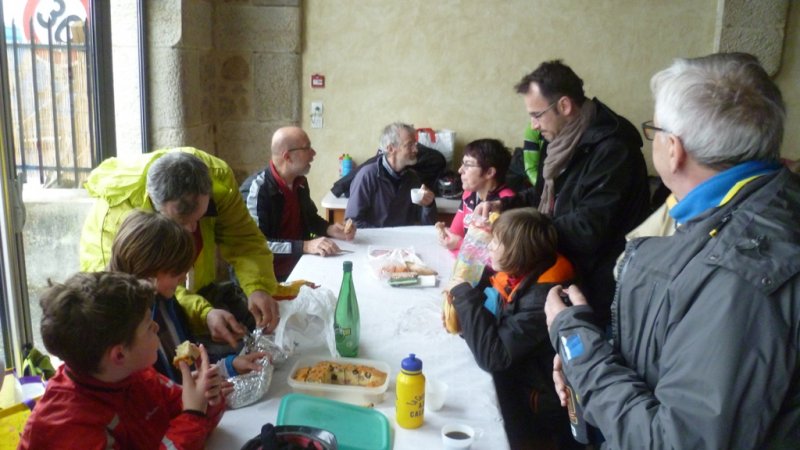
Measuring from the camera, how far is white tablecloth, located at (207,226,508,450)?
141 centimetres

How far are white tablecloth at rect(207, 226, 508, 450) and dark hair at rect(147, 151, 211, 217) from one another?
0.55 metres

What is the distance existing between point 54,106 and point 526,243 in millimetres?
2330

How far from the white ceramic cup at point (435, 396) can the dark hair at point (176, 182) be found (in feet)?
2.87

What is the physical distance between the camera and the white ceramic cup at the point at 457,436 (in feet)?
4.36

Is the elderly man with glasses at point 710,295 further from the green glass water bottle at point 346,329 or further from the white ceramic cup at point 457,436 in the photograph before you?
the green glass water bottle at point 346,329

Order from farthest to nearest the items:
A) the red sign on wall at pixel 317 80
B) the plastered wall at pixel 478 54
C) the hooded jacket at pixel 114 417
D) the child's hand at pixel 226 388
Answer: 1. the red sign on wall at pixel 317 80
2. the plastered wall at pixel 478 54
3. the child's hand at pixel 226 388
4. the hooded jacket at pixel 114 417

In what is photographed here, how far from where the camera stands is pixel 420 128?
4645 mm

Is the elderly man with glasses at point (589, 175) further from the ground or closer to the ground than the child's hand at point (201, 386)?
further from the ground

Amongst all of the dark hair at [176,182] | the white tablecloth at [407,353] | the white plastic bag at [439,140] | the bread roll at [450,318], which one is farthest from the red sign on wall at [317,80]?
the bread roll at [450,318]

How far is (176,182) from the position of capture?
1832 mm

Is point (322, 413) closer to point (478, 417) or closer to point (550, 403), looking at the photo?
point (478, 417)

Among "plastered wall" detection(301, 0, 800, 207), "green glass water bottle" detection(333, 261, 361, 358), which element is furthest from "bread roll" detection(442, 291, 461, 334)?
"plastered wall" detection(301, 0, 800, 207)

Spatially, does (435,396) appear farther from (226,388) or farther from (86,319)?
(86,319)

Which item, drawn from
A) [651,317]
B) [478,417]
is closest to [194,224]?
[478,417]
